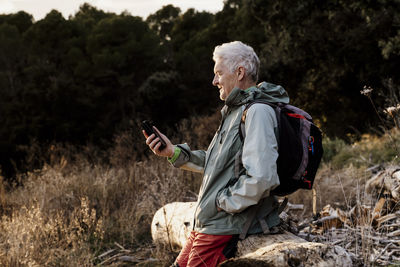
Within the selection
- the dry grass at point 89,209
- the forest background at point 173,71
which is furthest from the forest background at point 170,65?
the dry grass at point 89,209

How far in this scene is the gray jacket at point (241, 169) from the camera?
6.79 feet

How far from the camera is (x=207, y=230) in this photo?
2.32 metres

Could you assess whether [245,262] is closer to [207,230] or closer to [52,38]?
[207,230]

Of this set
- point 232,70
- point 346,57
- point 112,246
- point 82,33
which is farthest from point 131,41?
point 232,70

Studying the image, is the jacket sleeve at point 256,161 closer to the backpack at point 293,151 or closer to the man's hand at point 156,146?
the backpack at point 293,151

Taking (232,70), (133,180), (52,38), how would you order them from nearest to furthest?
(232,70) < (133,180) < (52,38)

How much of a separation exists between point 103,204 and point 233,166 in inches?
155

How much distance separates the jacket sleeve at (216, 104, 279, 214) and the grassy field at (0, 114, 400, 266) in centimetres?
203

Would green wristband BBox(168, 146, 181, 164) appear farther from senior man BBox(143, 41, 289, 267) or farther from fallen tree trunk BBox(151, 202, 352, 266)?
fallen tree trunk BBox(151, 202, 352, 266)

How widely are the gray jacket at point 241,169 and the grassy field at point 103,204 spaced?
1.90m

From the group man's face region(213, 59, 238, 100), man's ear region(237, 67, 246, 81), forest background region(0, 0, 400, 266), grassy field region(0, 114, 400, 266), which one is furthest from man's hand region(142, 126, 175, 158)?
forest background region(0, 0, 400, 266)

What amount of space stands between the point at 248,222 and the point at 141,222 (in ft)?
10.8

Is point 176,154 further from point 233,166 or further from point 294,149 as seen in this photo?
A: point 294,149

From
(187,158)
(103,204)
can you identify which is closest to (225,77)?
(187,158)
